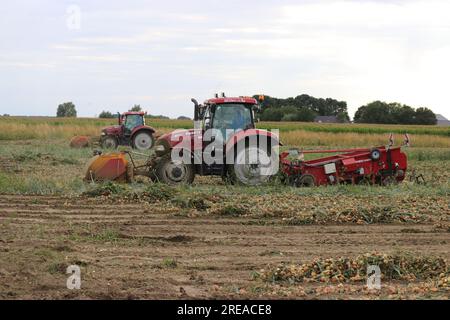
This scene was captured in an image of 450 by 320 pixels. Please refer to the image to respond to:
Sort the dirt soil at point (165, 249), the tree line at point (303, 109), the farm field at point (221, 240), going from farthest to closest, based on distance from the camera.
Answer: the tree line at point (303, 109) → the farm field at point (221, 240) → the dirt soil at point (165, 249)

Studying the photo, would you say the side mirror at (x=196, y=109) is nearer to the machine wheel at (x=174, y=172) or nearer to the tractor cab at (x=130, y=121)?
the machine wheel at (x=174, y=172)

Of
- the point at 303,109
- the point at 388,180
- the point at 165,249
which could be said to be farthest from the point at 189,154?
the point at 303,109

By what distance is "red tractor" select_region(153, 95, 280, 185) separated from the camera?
48.3 feet

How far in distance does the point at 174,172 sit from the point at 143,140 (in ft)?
42.0

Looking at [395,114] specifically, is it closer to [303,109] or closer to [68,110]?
[303,109]

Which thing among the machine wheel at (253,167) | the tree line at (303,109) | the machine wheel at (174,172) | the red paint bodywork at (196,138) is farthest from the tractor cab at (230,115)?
the tree line at (303,109)

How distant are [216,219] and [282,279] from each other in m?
3.83

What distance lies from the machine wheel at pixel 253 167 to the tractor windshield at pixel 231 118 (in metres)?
0.57

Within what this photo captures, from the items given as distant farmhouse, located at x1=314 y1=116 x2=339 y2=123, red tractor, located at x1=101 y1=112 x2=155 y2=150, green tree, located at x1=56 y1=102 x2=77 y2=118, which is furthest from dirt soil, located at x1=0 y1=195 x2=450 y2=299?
green tree, located at x1=56 y1=102 x2=77 y2=118

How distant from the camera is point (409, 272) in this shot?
7375 millimetres

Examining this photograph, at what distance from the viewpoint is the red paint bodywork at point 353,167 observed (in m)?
14.9
